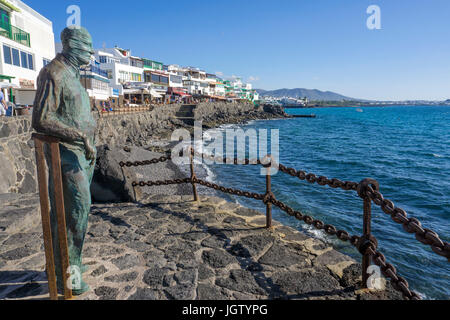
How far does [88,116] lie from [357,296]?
311 centimetres

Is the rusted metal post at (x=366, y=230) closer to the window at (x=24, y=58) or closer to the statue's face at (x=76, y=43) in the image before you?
the statue's face at (x=76, y=43)

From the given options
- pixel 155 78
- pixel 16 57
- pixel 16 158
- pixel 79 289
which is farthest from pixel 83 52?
pixel 155 78

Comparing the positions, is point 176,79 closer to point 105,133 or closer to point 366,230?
point 105,133

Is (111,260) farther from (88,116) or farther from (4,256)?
(88,116)

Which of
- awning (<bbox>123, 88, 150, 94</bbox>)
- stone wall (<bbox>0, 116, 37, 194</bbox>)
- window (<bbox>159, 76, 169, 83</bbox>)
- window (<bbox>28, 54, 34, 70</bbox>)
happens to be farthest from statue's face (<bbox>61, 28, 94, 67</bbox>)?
window (<bbox>159, 76, 169, 83</bbox>)

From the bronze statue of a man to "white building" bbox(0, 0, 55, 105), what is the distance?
19.3 metres

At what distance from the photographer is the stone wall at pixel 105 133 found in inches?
306

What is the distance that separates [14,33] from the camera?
22.6 metres

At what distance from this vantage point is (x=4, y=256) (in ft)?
12.1

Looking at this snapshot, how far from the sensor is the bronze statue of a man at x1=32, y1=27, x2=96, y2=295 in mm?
2510

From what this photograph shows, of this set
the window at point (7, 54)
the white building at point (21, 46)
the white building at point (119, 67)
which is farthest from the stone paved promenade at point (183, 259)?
the white building at point (119, 67)

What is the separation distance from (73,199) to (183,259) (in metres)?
1.56

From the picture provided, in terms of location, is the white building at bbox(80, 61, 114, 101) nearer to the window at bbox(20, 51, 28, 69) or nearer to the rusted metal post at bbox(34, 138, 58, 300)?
the window at bbox(20, 51, 28, 69)
